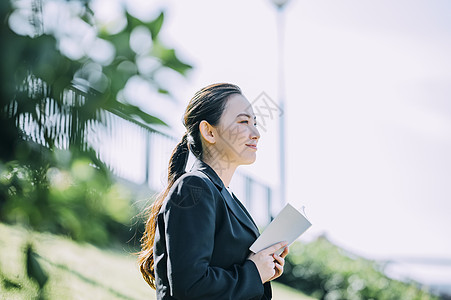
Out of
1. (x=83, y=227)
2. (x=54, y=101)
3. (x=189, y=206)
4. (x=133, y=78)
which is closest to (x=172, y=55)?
(x=133, y=78)

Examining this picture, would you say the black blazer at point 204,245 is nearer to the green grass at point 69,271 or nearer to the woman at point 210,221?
the woman at point 210,221

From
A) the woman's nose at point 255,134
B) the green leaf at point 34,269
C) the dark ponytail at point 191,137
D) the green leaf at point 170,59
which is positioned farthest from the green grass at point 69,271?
the woman's nose at point 255,134

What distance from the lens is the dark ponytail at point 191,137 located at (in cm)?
207

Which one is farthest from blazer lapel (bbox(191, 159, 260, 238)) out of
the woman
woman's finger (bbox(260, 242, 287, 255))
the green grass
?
the green grass

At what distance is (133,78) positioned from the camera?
0.95 metres

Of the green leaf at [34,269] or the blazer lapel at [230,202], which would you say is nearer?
the green leaf at [34,269]

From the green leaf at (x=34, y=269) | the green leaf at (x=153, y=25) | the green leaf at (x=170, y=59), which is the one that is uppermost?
the green leaf at (x=153, y=25)

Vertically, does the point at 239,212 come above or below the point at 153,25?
below

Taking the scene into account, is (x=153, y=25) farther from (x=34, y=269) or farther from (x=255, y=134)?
(x=255, y=134)

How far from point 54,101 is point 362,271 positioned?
28.8ft

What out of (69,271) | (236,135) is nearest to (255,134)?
(236,135)

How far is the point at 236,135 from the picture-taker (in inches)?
80.4

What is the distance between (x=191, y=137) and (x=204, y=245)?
0.57 m

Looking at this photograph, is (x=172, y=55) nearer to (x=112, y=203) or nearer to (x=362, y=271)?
(x=112, y=203)
